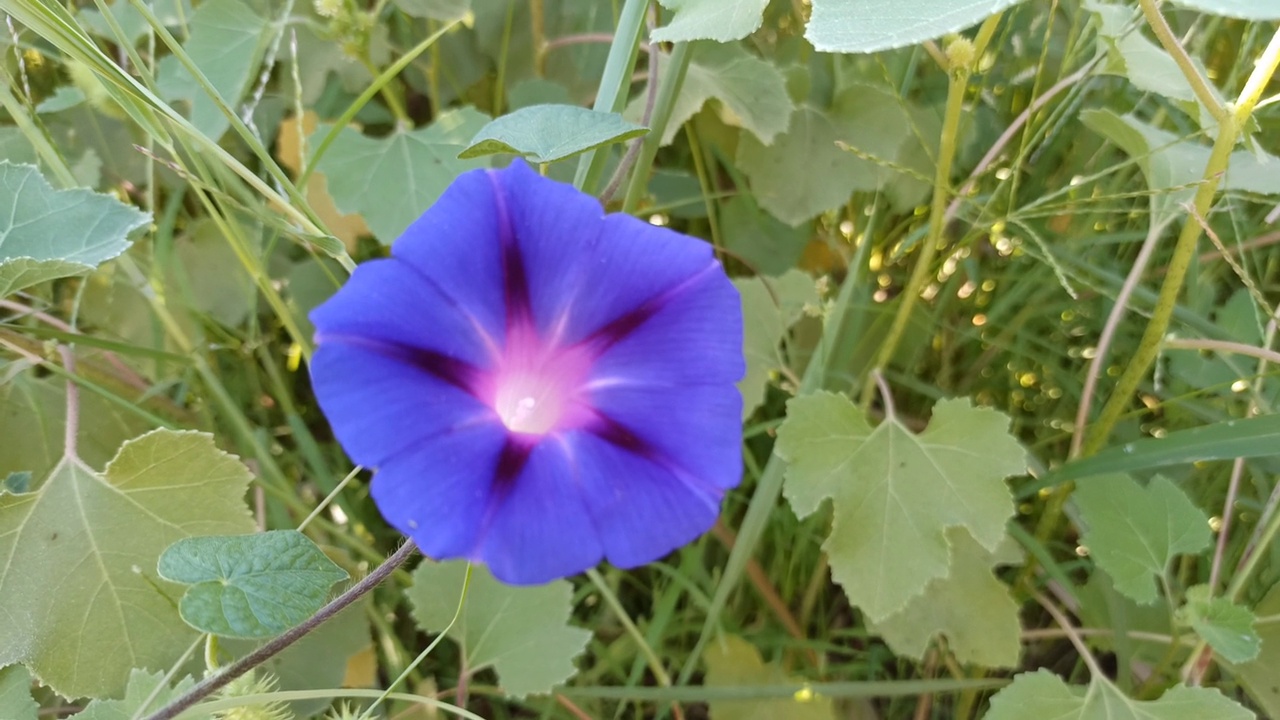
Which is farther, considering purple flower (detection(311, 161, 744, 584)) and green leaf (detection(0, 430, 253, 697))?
green leaf (detection(0, 430, 253, 697))

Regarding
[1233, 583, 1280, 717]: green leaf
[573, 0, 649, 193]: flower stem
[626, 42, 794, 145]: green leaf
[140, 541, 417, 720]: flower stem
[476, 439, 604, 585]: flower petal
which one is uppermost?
[573, 0, 649, 193]: flower stem

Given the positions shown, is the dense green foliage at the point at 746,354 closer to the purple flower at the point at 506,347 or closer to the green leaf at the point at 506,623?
the green leaf at the point at 506,623

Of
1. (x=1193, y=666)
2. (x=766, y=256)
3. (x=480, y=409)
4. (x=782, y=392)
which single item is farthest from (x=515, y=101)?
(x=1193, y=666)

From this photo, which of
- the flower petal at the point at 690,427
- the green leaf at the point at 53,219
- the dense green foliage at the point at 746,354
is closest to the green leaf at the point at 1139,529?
the dense green foliage at the point at 746,354

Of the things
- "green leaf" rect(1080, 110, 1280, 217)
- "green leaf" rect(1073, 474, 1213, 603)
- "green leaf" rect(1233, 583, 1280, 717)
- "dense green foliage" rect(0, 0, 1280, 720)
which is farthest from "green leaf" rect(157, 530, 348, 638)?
"green leaf" rect(1233, 583, 1280, 717)

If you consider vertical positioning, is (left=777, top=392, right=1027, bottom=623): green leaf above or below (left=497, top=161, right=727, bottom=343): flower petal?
below

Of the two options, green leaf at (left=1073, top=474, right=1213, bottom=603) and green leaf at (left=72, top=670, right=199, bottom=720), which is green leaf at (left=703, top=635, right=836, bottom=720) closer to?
green leaf at (left=1073, top=474, right=1213, bottom=603)

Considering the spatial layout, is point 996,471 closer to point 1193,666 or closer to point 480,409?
point 1193,666
